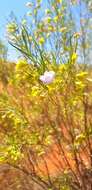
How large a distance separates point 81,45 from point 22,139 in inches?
192

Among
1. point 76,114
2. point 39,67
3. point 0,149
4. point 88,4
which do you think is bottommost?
point 0,149

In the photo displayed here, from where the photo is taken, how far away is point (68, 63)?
4.19 m

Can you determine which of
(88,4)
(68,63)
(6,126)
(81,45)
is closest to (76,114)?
(68,63)

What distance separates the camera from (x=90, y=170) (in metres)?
5.35

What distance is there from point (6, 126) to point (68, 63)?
3.27 metres

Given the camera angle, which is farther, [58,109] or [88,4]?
[88,4]

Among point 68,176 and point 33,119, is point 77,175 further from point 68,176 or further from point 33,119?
point 33,119

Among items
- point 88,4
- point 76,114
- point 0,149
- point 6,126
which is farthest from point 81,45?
point 0,149

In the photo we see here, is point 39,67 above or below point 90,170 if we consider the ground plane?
above

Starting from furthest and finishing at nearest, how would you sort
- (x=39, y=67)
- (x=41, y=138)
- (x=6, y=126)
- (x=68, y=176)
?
(x=6, y=126)
(x=68, y=176)
(x=41, y=138)
(x=39, y=67)

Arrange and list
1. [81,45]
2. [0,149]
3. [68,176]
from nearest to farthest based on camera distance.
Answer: [0,149] → [68,176] → [81,45]

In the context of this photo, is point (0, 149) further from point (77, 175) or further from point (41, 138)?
point (77, 175)

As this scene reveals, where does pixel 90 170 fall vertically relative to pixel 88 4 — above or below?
below

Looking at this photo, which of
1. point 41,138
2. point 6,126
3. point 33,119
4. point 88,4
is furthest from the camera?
point 88,4
